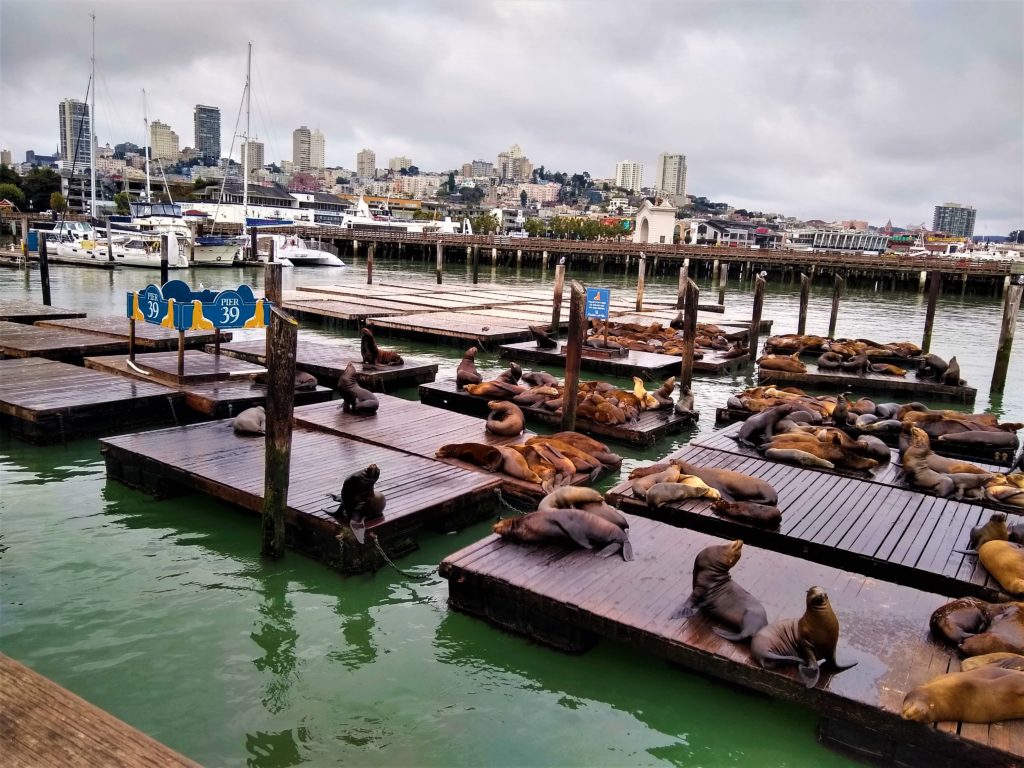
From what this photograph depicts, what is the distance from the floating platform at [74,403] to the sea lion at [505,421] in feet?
13.9

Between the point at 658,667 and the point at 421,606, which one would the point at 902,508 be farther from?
the point at 421,606

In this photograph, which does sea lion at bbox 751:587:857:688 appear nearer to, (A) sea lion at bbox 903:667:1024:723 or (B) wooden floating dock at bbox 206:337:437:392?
(A) sea lion at bbox 903:667:1024:723

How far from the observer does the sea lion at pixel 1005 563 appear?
4977mm

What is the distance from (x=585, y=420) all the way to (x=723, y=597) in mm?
5535

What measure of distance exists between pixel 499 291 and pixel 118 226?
29.9m

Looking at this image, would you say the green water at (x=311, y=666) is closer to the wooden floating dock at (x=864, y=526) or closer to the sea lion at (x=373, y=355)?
the wooden floating dock at (x=864, y=526)

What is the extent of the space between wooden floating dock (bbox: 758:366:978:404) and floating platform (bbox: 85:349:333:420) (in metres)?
8.47

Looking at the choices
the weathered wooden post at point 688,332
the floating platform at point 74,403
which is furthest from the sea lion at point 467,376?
the floating platform at point 74,403

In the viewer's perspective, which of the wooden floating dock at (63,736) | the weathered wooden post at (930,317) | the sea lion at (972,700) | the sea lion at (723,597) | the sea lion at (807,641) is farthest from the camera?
the weathered wooden post at (930,317)

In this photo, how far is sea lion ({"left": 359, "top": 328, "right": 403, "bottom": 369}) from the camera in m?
12.0

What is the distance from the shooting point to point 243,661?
4738mm

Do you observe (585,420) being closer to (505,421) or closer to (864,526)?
(505,421)

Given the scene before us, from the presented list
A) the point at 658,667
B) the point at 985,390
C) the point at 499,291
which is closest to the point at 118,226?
the point at 499,291

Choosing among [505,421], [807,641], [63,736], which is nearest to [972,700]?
[807,641]
